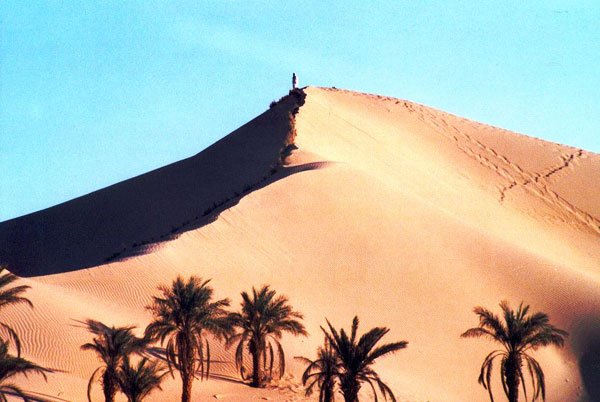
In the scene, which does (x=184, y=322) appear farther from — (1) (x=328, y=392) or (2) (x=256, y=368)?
(1) (x=328, y=392)

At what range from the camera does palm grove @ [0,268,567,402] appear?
65.5 ft

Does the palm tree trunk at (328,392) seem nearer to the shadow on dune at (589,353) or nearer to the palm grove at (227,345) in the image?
the palm grove at (227,345)

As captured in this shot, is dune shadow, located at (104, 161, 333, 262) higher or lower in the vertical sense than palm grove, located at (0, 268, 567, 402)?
higher

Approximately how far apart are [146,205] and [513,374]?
28.7 metres

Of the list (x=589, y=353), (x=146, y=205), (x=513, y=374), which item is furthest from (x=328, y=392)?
(x=146, y=205)

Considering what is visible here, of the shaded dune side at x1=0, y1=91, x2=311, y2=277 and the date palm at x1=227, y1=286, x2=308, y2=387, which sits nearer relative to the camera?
the date palm at x1=227, y1=286, x2=308, y2=387

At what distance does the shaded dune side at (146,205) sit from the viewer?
4422cm

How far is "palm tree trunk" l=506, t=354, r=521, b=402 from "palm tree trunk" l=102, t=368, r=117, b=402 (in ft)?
31.3

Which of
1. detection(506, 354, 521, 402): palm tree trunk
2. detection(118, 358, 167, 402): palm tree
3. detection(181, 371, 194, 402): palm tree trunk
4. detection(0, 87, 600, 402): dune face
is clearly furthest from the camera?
detection(0, 87, 600, 402): dune face

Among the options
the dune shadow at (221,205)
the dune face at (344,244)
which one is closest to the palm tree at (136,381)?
the dune face at (344,244)

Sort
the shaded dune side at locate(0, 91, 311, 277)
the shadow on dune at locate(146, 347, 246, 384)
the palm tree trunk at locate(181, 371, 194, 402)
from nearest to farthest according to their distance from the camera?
the palm tree trunk at locate(181, 371, 194, 402) → the shadow on dune at locate(146, 347, 246, 384) → the shaded dune side at locate(0, 91, 311, 277)

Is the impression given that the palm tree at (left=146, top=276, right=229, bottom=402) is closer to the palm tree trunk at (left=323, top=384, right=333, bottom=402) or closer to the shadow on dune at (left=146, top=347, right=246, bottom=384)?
the shadow on dune at (left=146, top=347, right=246, bottom=384)

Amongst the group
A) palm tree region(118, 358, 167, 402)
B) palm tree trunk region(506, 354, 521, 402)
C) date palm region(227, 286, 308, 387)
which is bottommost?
palm tree region(118, 358, 167, 402)

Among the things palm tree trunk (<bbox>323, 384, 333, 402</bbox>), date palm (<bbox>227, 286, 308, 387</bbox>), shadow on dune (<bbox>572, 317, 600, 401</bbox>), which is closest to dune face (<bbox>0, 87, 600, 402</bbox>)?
shadow on dune (<bbox>572, 317, 600, 401</bbox>)
